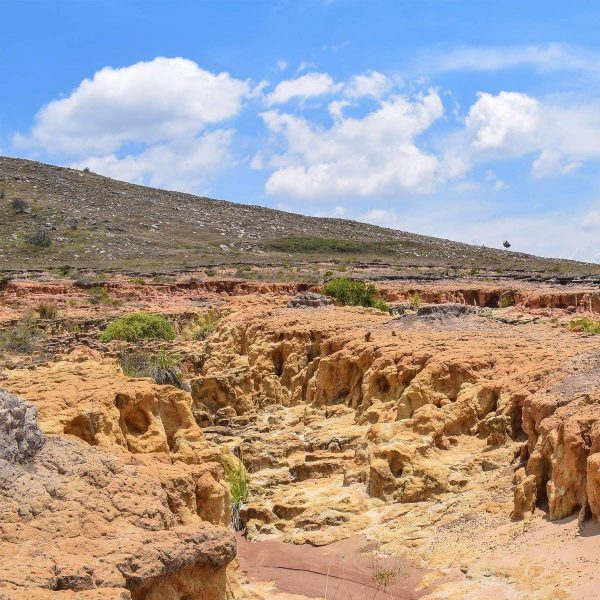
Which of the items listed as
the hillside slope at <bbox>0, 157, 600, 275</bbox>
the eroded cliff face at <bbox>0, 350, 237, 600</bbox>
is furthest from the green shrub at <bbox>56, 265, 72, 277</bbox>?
the eroded cliff face at <bbox>0, 350, 237, 600</bbox>

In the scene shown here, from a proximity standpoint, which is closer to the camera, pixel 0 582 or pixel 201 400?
pixel 0 582

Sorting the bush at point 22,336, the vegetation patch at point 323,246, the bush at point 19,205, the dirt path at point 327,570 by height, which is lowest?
the dirt path at point 327,570

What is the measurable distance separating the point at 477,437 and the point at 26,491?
726 cm

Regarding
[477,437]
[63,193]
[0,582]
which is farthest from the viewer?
[63,193]

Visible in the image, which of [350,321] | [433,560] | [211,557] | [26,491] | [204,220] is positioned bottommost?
[433,560]

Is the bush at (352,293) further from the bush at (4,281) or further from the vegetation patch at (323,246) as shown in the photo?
the vegetation patch at (323,246)

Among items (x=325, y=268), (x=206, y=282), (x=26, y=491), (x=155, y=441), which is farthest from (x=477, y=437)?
(x=325, y=268)

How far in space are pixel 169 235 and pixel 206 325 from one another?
3218cm

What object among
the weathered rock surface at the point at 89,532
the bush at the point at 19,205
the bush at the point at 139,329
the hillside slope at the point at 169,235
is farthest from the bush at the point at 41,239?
the weathered rock surface at the point at 89,532

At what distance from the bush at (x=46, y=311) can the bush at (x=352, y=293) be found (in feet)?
31.0

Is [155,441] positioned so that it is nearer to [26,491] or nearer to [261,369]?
[26,491]

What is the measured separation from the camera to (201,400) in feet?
57.1

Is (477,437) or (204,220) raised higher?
(204,220)

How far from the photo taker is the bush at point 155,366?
15727 millimetres
